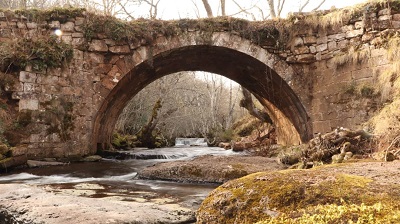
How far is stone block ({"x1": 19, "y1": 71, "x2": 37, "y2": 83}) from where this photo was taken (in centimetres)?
804

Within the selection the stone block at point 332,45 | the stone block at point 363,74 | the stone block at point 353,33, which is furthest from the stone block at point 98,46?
the stone block at point 363,74

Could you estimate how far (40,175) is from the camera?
6.32 metres

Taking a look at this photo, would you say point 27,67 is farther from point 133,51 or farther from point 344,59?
point 344,59

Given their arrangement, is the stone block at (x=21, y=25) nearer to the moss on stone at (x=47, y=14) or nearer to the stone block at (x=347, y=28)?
the moss on stone at (x=47, y=14)

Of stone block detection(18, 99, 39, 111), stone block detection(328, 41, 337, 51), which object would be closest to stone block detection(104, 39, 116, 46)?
stone block detection(18, 99, 39, 111)

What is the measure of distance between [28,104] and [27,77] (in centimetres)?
67

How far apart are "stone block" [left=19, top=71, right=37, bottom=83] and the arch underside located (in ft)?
6.10

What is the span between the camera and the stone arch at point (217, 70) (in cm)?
918

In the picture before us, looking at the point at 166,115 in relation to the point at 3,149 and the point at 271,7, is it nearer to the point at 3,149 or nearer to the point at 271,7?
the point at 271,7

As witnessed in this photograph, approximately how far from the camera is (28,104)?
803 cm

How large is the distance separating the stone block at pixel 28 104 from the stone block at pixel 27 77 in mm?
497

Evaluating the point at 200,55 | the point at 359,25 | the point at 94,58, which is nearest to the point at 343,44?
the point at 359,25

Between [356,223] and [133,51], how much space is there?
8353mm

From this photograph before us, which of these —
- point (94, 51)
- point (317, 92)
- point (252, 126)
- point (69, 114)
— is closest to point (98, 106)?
point (69, 114)
